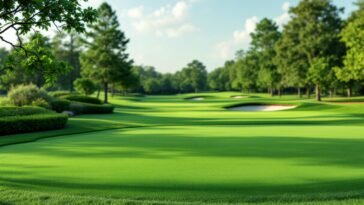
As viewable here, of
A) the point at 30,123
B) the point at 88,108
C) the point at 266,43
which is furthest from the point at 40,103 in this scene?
the point at 266,43

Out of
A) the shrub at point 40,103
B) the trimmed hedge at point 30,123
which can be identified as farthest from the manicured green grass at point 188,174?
the shrub at point 40,103

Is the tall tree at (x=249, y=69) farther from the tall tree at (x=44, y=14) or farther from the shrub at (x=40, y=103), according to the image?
the tall tree at (x=44, y=14)

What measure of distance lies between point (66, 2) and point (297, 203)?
19.6 feet

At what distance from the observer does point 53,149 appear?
35.8 ft

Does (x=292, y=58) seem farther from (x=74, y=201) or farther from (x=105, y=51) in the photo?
(x=74, y=201)

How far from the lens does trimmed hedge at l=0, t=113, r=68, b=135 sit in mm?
16934

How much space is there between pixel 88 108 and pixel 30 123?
15462mm

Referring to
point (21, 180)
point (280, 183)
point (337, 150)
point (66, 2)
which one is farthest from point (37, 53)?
point (337, 150)

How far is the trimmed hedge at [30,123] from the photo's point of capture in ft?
55.6

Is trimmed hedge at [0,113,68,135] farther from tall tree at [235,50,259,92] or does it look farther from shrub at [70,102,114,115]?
tall tree at [235,50,259,92]

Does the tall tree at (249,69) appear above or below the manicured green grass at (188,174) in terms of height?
above

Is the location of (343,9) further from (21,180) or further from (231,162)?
(21,180)

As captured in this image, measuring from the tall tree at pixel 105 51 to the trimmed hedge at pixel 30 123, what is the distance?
35.1 meters

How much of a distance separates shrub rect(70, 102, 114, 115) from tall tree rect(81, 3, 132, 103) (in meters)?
19.6
